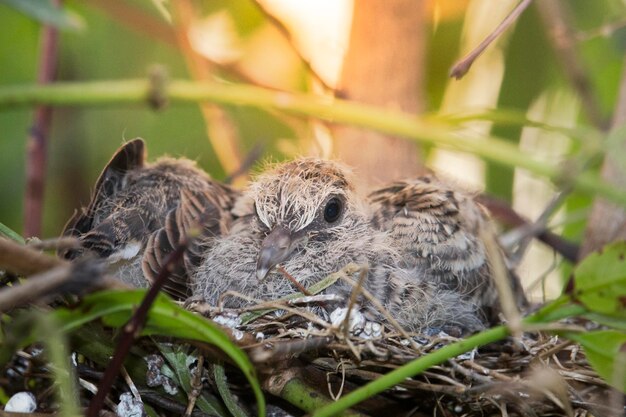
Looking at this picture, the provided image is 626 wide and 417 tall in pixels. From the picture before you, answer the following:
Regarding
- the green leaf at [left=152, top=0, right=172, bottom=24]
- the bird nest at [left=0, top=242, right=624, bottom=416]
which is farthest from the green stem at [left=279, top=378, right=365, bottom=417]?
the green leaf at [left=152, top=0, right=172, bottom=24]

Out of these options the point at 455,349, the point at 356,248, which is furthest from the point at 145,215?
the point at 455,349

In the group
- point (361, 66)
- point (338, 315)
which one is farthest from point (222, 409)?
point (361, 66)

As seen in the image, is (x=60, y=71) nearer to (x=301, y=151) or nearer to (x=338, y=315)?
Result: (x=301, y=151)

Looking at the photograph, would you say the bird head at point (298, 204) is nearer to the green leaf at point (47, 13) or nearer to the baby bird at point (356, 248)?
the baby bird at point (356, 248)

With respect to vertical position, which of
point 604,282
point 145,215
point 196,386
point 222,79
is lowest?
point 196,386

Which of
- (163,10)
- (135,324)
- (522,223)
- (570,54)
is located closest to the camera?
(135,324)

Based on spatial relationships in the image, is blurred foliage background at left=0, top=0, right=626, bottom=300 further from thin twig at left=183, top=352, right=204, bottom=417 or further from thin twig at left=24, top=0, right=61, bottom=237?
thin twig at left=183, top=352, right=204, bottom=417

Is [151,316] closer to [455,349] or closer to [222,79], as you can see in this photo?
[455,349]
